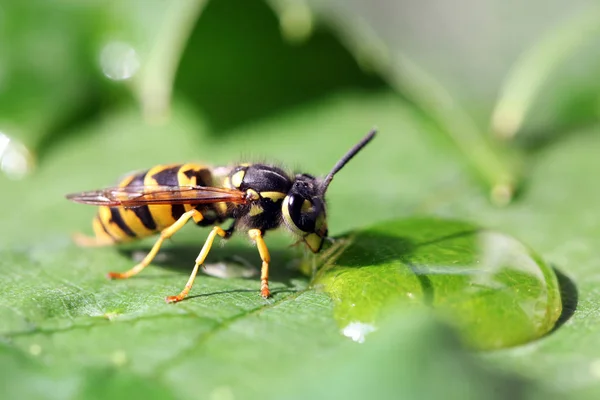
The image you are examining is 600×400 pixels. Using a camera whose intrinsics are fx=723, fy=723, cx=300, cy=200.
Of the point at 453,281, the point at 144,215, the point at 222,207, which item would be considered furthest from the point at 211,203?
the point at 453,281

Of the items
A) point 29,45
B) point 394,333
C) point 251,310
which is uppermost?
point 29,45

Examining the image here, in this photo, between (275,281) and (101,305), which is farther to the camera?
(275,281)

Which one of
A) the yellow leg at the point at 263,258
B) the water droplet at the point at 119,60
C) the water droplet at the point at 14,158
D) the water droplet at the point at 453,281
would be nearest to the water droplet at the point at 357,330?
the water droplet at the point at 453,281

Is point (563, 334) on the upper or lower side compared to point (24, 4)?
lower

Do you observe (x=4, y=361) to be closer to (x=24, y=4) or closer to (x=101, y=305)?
(x=101, y=305)

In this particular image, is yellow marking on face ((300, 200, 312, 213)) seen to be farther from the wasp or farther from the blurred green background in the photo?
the blurred green background

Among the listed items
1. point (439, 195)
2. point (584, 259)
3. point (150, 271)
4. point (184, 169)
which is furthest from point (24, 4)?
point (584, 259)
